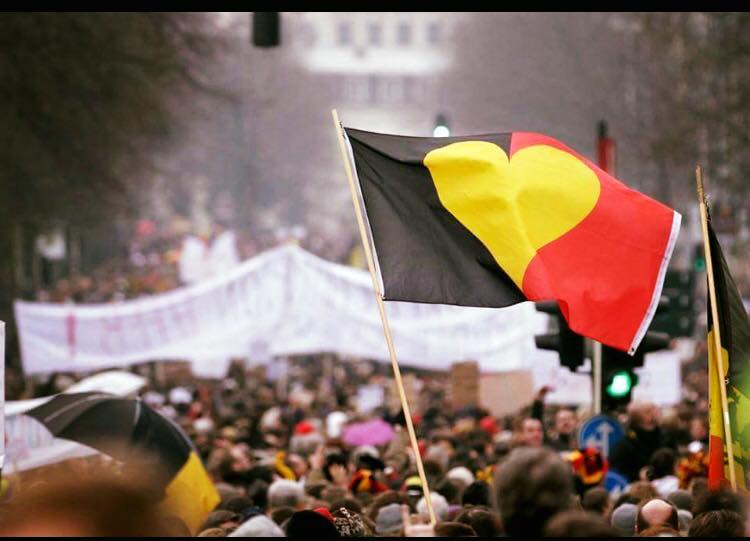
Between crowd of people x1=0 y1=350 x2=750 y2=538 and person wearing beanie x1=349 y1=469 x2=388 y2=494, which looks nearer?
crowd of people x1=0 y1=350 x2=750 y2=538

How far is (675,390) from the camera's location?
20.6m

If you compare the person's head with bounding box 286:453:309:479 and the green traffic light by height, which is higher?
the green traffic light

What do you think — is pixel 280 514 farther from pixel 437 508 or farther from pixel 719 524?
pixel 719 524

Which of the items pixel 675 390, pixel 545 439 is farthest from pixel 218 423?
pixel 545 439

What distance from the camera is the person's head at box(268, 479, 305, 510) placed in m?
10.5

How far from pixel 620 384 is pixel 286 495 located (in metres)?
4.53

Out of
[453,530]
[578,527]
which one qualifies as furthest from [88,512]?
[453,530]

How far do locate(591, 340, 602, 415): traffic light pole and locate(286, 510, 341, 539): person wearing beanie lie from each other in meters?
8.08

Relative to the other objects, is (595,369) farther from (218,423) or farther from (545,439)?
(218,423)

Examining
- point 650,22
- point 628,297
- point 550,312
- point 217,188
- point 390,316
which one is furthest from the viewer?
point 217,188

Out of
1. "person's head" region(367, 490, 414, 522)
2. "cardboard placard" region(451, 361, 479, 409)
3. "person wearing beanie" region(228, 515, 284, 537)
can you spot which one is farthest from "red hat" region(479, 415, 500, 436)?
"person wearing beanie" region(228, 515, 284, 537)

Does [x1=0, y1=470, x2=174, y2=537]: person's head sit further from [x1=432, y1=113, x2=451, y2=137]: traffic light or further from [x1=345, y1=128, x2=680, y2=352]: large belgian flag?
[x1=432, y1=113, x2=451, y2=137]: traffic light

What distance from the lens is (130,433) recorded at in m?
11.4

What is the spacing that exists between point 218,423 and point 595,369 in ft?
25.7
